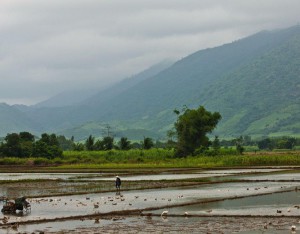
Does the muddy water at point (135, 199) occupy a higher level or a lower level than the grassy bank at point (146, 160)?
lower

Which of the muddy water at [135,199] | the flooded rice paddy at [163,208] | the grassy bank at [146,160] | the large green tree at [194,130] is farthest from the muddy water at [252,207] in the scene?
the large green tree at [194,130]

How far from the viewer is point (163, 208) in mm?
31562

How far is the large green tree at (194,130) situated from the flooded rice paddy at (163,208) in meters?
48.8

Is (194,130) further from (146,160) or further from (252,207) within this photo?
(252,207)

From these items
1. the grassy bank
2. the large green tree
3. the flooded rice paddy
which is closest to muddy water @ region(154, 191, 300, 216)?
the flooded rice paddy

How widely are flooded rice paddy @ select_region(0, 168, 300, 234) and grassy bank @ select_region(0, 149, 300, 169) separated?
1092 inches

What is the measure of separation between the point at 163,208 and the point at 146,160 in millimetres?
60354

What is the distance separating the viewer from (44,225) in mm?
27031

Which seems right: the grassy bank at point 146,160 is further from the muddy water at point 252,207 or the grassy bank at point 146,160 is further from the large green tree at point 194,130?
the muddy water at point 252,207

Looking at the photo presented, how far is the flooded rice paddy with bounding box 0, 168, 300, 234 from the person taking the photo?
82.9 feet

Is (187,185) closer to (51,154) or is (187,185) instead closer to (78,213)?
(78,213)

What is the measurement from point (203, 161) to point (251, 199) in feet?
150

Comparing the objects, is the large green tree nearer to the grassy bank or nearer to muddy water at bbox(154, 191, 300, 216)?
the grassy bank

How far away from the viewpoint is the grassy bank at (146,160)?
76.4 metres
